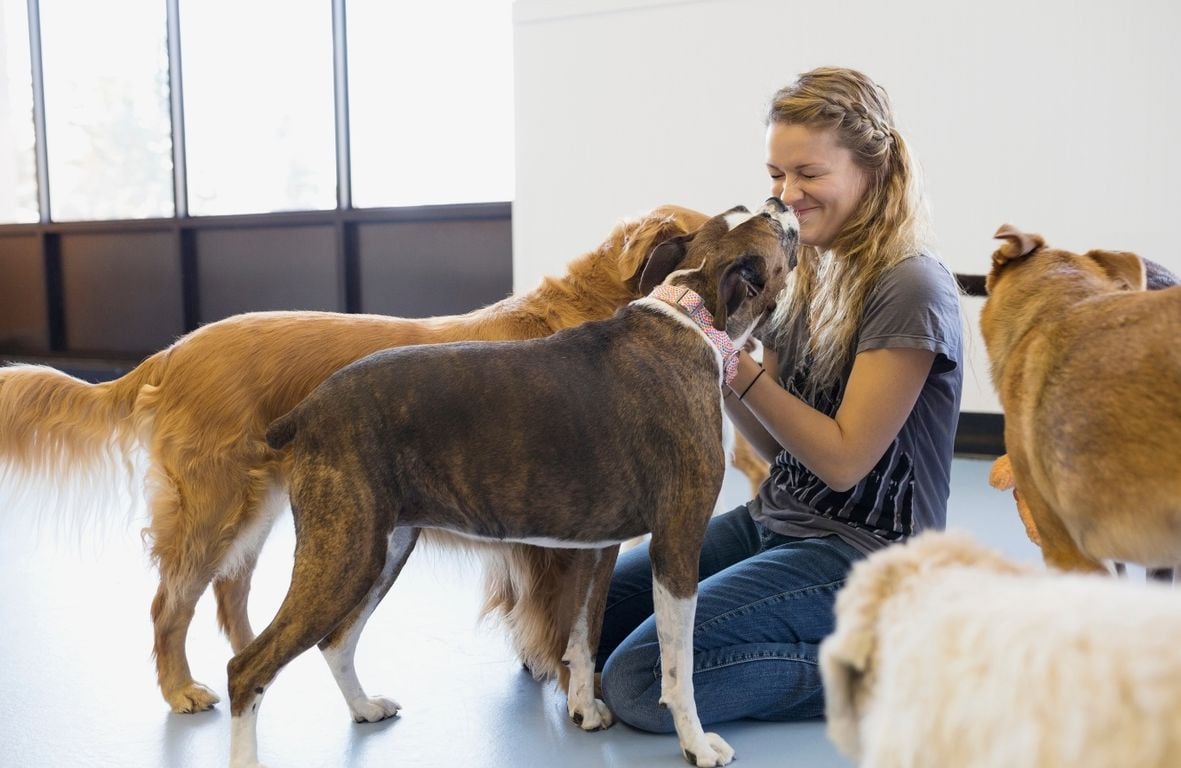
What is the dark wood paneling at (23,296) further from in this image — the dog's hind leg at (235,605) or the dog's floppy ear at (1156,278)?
the dog's floppy ear at (1156,278)

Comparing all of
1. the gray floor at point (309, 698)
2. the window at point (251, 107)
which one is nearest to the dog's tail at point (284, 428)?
the gray floor at point (309, 698)

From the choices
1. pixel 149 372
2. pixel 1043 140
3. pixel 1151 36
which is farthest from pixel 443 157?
pixel 149 372

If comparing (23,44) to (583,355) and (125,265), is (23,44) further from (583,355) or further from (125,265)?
(583,355)

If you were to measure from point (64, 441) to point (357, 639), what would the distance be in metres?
0.91

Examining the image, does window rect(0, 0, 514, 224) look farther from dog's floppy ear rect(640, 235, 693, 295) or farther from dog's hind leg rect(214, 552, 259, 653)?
dog's hind leg rect(214, 552, 259, 653)

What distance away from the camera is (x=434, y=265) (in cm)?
777

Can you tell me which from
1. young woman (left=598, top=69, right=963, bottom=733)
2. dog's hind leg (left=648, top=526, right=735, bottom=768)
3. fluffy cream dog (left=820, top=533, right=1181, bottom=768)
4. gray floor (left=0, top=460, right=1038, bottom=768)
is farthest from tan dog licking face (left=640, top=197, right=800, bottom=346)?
fluffy cream dog (left=820, top=533, right=1181, bottom=768)

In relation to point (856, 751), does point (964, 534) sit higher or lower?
higher

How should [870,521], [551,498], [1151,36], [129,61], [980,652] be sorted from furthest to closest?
[129,61] < [1151,36] < [870,521] < [551,498] < [980,652]

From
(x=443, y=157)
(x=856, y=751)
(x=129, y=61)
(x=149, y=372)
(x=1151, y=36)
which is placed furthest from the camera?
(x=129, y=61)

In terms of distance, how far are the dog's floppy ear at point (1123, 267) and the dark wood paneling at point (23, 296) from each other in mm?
9839

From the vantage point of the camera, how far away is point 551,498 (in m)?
1.93

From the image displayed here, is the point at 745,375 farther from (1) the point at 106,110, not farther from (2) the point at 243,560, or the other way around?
(1) the point at 106,110

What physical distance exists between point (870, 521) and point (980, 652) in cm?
150
